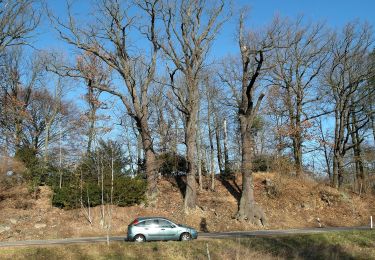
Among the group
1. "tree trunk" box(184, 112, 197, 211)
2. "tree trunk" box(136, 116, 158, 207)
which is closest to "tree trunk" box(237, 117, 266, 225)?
"tree trunk" box(184, 112, 197, 211)

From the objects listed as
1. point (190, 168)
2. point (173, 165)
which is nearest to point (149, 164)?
point (190, 168)

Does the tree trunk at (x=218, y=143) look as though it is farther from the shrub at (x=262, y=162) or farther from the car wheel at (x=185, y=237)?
the car wheel at (x=185, y=237)

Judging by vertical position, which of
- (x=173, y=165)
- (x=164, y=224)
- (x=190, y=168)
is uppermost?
(x=173, y=165)

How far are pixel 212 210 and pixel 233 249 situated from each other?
42.3ft

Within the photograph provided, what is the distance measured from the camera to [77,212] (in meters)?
34.8

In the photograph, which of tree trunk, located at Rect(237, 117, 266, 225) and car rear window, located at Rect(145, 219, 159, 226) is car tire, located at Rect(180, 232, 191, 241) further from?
tree trunk, located at Rect(237, 117, 266, 225)

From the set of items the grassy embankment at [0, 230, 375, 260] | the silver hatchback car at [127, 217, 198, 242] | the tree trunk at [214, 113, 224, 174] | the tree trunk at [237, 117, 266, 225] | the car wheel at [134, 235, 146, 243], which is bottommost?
the grassy embankment at [0, 230, 375, 260]

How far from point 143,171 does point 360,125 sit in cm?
2392

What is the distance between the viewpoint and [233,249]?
79.4 feet

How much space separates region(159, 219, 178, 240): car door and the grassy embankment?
1838 mm

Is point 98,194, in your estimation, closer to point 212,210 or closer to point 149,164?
point 149,164

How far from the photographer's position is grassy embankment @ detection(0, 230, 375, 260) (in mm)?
22016

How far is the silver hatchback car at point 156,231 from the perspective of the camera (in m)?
26.0

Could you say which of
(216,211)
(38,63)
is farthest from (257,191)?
(38,63)
